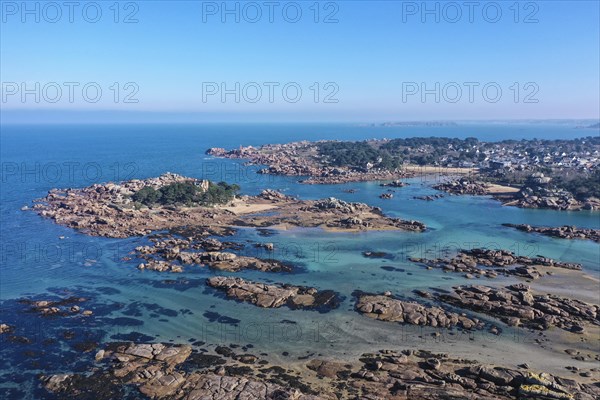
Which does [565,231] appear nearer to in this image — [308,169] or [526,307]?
[526,307]

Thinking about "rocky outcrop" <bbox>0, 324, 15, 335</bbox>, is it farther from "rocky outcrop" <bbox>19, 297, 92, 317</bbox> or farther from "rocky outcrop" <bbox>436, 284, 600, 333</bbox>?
"rocky outcrop" <bbox>436, 284, 600, 333</bbox>

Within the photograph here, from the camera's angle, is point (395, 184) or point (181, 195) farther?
point (395, 184)

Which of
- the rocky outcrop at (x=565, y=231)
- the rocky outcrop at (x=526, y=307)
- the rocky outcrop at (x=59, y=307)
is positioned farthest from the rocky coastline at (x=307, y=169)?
the rocky outcrop at (x=59, y=307)

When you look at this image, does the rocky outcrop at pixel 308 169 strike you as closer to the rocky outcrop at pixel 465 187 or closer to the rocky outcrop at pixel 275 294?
the rocky outcrop at pixel 465 187

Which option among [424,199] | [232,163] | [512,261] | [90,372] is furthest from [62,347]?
[232,163]

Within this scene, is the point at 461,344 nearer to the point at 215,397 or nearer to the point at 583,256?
the point at 215,397

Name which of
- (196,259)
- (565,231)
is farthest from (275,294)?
(565,231)
